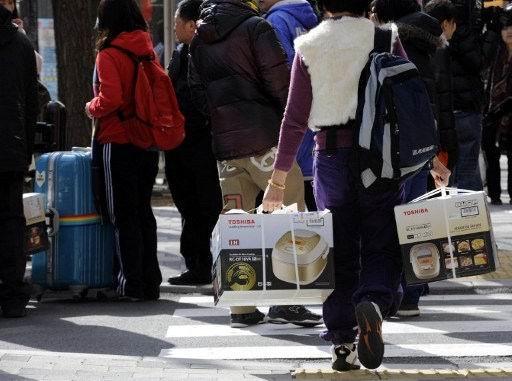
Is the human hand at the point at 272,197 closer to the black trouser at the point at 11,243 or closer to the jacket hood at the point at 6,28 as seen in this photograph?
the black trouser at the point at 11,243

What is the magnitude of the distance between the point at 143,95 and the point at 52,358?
288 centimetres

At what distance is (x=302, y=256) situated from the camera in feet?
22.8

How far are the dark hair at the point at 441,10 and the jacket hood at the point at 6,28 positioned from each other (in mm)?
2775

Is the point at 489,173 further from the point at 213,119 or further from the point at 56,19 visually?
the point at 213,119

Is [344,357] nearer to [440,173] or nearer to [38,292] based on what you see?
[440,173]

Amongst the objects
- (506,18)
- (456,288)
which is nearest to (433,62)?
(456,288)

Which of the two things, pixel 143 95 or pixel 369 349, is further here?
pixel 143 95

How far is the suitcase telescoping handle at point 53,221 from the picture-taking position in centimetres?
1020

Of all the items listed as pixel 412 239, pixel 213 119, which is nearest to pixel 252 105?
pixel 213 119

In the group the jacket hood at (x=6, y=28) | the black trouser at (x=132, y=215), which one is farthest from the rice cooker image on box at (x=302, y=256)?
the black trouser at (x=132, y=215)

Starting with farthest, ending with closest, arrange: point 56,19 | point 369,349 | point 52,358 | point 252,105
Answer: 1. point 56,19
2. point 252,105
3. point 52,358
4. point 369,349

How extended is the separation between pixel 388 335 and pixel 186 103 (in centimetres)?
304

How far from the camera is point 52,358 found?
7465mm

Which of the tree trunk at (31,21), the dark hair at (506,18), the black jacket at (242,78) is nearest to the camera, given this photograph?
the black jacket at (242,78)
